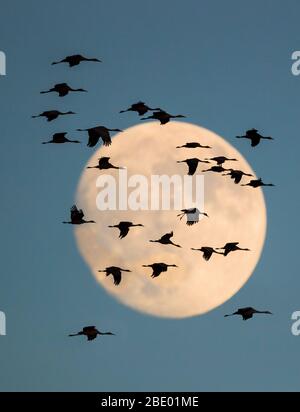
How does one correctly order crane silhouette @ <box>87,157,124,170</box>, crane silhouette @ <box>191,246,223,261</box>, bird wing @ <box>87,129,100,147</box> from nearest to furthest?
bird wing @ <box>87,129,100,147</box>
crane silhouette @ <box>87,157,124,170</box>
crane silhouette @ <box>191,246,223,261</box>

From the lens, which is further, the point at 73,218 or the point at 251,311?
the point at 251,311

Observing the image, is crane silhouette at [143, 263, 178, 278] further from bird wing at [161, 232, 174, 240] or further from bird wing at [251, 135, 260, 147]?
bird wing at [251, 135, 260, 147]

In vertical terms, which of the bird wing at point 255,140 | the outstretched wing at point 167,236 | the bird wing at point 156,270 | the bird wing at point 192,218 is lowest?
the bird wing at point 156,270

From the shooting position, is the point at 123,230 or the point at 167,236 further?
the point at 167,236

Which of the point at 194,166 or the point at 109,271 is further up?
the point at 194,166

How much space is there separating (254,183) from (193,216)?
4.66 metres

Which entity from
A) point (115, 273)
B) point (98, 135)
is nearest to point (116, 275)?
point (115, 273)

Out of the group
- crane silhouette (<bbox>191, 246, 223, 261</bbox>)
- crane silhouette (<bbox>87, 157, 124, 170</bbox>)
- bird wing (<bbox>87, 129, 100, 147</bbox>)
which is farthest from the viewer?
crane silhouette (<bbox>191, 246, 223, 261</bbox>)

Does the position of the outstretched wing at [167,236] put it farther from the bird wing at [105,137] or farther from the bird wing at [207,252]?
the bird wing at [105,137]

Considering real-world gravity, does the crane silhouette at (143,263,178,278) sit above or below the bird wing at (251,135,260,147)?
below

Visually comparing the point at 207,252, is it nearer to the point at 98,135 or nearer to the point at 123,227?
the point at 123,227
